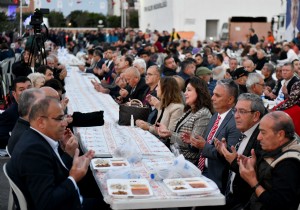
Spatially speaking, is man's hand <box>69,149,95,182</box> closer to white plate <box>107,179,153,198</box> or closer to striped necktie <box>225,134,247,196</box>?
white plate <box>107,179,153,198</box>

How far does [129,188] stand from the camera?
11.6 feet

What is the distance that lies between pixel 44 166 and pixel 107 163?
1.05 metres

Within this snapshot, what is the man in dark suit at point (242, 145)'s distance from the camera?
4031 millimetres

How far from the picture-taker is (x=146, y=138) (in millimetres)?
5418

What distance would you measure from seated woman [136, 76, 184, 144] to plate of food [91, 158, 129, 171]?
1.53 metres

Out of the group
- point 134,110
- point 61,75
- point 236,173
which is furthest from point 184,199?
point 61,75

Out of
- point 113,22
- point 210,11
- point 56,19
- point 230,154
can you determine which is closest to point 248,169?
point 230,154

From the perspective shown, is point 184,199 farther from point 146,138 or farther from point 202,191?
point 146,138

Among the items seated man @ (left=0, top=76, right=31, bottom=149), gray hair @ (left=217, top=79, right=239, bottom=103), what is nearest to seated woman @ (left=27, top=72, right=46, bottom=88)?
seated man @ (left=0, top=76, right=31, bottom=149)

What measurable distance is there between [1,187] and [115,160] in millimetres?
2412

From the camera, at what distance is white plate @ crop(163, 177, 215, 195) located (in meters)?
3.46

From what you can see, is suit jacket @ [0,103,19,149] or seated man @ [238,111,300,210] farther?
suit jacket @ [0,103,19,149]

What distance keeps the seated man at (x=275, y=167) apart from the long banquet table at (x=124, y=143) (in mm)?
273

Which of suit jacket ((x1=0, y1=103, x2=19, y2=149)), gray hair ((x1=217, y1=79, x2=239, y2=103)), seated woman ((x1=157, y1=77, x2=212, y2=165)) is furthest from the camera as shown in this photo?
suit jacket ((x1=0, y1=103, x2=19, y2=149))
